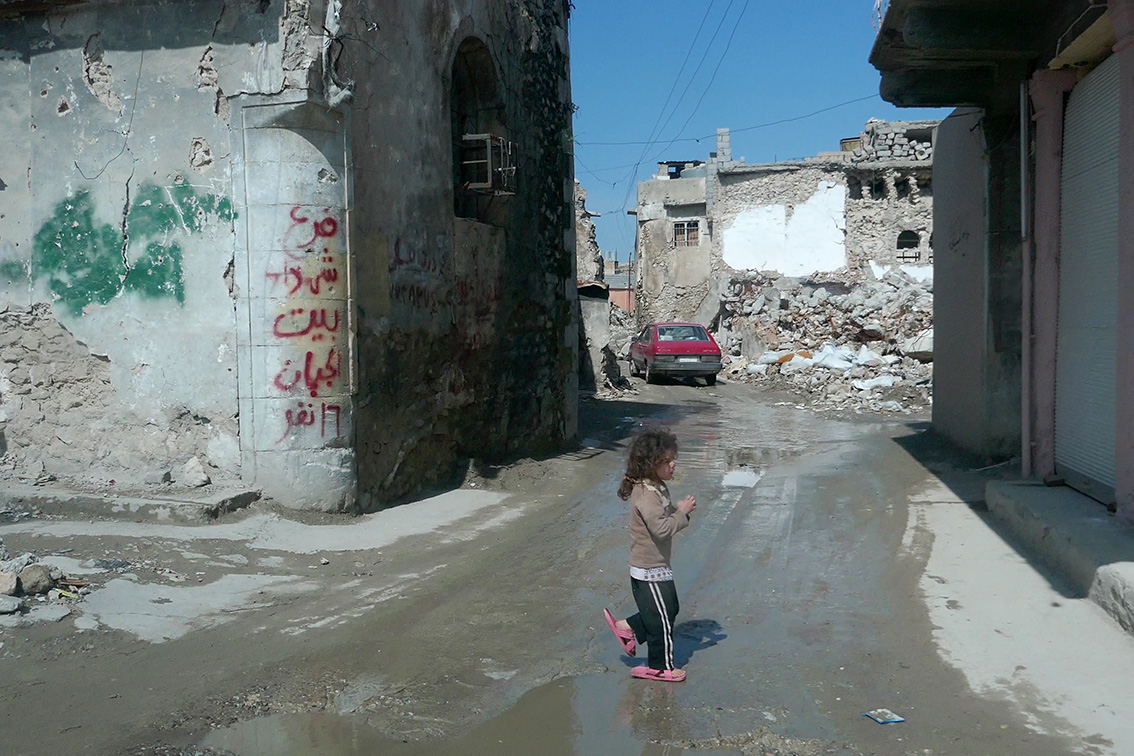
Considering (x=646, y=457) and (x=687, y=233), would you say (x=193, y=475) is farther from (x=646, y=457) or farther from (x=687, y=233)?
(x=687, y=233)

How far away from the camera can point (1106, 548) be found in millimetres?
5371

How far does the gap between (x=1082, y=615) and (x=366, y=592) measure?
13.7 ft

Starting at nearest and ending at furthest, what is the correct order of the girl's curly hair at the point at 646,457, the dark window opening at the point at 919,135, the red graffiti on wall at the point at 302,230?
the girl's curly hair at the point at 646,457, the red graffiti on wall at the point at 302,230, the dark window opening at the point at 919,135

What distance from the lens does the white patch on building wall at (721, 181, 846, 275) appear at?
129ft

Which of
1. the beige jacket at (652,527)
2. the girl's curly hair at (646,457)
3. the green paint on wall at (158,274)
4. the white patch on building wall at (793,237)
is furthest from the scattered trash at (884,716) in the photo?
the white patch on building wall at (793,237)

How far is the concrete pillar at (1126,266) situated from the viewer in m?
5.75

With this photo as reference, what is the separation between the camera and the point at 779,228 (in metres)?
40.3

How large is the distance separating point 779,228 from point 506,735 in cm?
3859

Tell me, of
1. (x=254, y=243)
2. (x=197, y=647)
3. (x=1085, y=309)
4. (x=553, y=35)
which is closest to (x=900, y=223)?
(x=553, y=35)

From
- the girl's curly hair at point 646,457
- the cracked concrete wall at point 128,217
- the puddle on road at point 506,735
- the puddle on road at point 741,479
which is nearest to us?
the puddle on road at point 506,735

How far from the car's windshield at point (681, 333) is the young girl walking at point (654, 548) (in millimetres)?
19947

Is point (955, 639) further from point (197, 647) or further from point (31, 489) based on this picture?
point (31, 489)

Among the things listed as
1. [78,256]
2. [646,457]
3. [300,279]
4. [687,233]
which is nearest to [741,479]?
[300,279]

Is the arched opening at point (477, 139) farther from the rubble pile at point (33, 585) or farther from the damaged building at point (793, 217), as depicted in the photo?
the damaged building at point (793, 217)
